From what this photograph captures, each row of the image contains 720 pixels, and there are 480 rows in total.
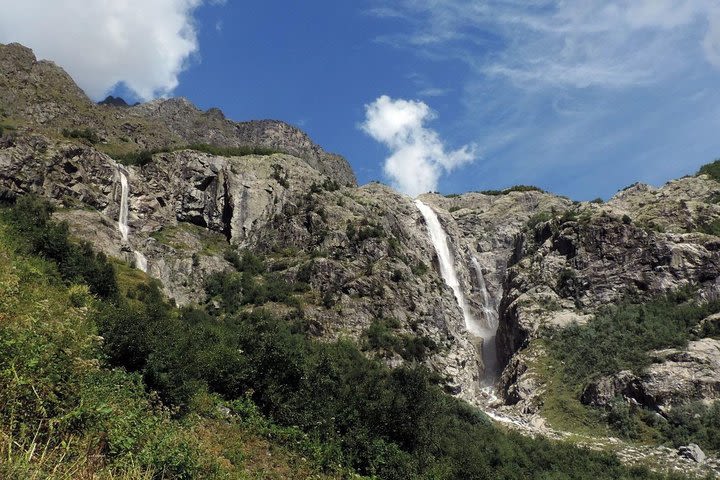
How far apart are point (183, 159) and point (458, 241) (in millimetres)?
62515

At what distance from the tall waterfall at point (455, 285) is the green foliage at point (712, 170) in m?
56.6

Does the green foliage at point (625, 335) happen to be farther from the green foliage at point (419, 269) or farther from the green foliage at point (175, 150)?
the green foliage at point (175, 150)

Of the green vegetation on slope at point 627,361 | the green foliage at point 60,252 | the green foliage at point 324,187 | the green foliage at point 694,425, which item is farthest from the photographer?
the green foliage at point 324,187

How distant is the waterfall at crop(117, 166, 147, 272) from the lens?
6742cm

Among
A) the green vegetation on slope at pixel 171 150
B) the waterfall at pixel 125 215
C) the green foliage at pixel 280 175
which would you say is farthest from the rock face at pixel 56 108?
the green foliage at pixel 280 175

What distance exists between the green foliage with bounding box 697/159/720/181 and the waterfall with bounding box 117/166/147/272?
4317 inches

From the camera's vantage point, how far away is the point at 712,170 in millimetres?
108188

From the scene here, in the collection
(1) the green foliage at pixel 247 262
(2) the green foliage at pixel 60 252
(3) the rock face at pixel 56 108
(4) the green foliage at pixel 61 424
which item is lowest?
(4) the green foliage at pixel 61 424

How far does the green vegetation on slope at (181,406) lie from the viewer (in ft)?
24.3

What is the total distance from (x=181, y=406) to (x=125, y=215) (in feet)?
218

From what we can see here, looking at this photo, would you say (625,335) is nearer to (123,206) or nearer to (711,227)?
(711,227)

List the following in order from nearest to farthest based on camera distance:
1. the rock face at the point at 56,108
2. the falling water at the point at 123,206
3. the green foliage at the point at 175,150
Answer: the falling water at the point at 123,206 → the green foliage at the point at 175,150 → the rock face at the point at 56,108

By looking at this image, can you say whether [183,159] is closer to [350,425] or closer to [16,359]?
[350,425]

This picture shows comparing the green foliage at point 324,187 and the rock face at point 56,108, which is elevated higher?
the rock face at point 56,108
